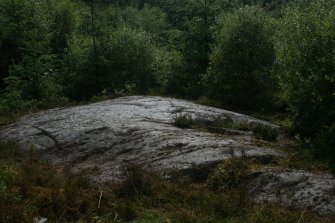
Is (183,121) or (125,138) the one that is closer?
(125,138)

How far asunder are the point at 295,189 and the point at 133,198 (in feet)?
11.7

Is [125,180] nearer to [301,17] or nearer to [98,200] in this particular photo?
[98,200]

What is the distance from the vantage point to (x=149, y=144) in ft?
44.1

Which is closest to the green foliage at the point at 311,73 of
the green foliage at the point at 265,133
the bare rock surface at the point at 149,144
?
the green foliage at the point at 265,133

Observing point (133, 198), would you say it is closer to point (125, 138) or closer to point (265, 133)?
point (125, 138)

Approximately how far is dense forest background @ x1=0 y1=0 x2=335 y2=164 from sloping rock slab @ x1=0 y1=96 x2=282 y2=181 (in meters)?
2.04

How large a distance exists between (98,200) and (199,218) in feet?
6.85

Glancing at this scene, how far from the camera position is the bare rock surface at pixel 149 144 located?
10.8m

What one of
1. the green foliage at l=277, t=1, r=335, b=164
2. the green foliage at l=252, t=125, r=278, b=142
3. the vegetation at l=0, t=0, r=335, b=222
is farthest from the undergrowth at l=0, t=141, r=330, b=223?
the green foliage at l=252, t=125, r=278, b=142

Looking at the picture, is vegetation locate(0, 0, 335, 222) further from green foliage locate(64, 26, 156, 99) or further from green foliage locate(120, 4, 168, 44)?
green foliage locate(120, 4, 168, 44)

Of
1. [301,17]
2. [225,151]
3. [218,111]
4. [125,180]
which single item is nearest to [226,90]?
[218,111]

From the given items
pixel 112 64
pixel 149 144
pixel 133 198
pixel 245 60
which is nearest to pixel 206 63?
pixel 112 64

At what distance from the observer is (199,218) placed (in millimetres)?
9094

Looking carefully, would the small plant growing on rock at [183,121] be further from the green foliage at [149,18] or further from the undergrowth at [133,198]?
the green foliage at [149,18]
